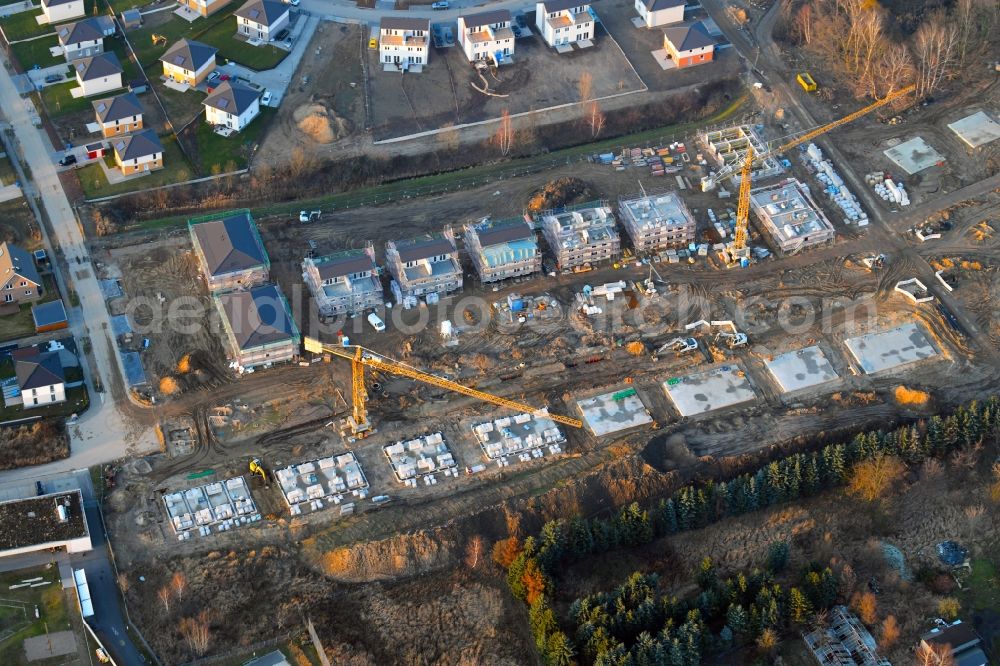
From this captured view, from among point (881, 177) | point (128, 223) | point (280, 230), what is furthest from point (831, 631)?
point (128, 223)

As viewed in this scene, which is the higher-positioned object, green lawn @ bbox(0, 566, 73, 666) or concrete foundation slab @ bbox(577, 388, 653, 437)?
green lawn @ bbox(0, 566, 73, 666)

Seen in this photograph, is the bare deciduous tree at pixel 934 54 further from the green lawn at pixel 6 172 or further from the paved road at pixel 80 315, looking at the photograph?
the green lawn at pixel 6 172

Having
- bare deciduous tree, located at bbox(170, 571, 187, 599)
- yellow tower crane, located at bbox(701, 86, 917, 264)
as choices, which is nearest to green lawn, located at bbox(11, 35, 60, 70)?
bare deciduous tree, located at bbox(170, 571, 187, 599)

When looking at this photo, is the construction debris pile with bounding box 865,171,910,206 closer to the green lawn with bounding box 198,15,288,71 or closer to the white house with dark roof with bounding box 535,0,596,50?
the white house with dark roof with bounding box 535,0,596,50

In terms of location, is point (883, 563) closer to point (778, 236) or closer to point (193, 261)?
point (778, 236)

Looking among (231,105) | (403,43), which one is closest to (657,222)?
(403,43)

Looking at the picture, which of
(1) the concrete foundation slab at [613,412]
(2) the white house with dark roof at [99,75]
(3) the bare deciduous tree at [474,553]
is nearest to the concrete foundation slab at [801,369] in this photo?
(1) the concrete foundation slab at [613,412]

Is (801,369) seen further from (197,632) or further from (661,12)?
(197,632)

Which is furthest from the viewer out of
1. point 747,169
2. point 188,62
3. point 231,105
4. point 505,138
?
point 188,62
